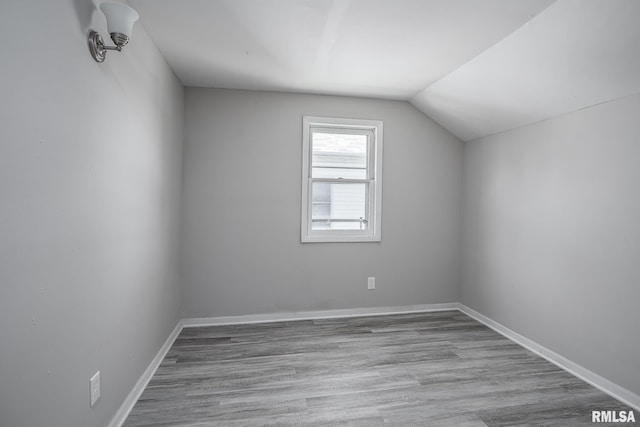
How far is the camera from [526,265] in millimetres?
2934

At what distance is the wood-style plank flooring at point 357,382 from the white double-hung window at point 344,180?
3.38 feet

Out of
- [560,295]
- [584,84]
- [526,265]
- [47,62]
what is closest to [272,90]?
[47,62]

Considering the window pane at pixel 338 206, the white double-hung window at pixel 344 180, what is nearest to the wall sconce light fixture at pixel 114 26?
the white double-hung window at pixel 344 180

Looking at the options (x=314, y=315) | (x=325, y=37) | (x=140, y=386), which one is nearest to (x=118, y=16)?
(x=325, y=37)

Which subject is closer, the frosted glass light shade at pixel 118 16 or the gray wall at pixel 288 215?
the frosted glass light shade at pixel 118 16

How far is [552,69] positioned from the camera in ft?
7.18

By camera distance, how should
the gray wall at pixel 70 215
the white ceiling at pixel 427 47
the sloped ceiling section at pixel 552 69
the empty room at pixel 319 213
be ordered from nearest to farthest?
the gray wall at pixel 70 215 < the empty room at pixel 319 213 < the sloped ceiling section at pixel 552 69 < the white ceiling at pixel 427 47

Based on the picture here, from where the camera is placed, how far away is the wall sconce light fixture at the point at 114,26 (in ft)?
4.78

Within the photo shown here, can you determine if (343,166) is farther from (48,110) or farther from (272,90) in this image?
(48,110)

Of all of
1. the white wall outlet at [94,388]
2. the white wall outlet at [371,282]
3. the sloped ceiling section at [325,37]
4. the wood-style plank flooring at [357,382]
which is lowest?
the wood-style plank flooring at [357,382]

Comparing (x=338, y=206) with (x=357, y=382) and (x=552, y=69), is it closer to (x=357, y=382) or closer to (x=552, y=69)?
(x=357, y=382)

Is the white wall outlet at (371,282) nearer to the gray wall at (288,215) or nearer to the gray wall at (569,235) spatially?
the gray wall at (288,215)

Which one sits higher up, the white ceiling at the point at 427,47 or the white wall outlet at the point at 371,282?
the white ceiling at the point at 427,47

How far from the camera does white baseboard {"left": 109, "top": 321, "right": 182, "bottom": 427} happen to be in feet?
5.98
